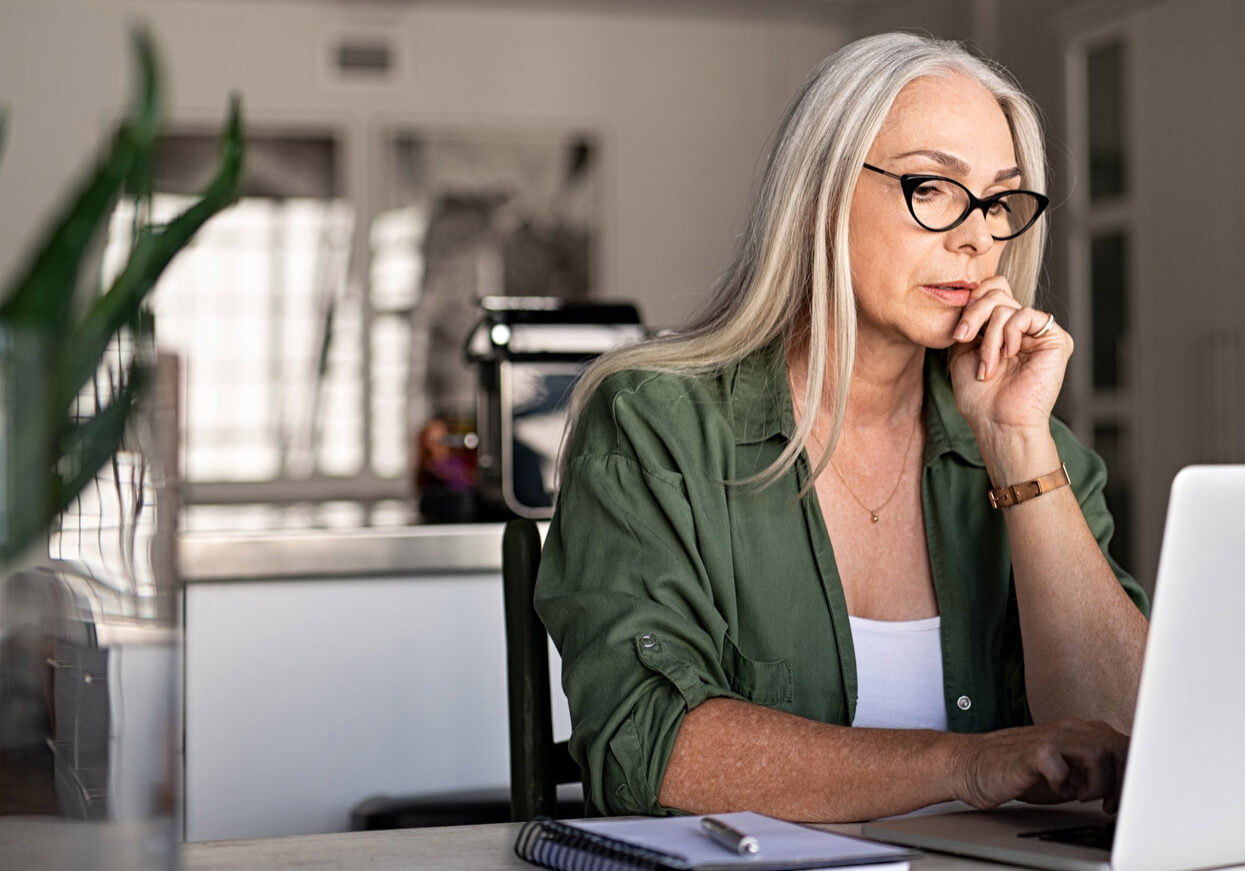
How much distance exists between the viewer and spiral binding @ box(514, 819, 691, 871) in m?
0.77

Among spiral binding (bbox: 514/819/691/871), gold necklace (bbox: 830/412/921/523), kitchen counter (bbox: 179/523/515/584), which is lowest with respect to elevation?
spiral binding (bbox: 514/819/691/871)

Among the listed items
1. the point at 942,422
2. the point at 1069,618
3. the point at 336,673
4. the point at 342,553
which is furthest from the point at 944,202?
the point at 336,673

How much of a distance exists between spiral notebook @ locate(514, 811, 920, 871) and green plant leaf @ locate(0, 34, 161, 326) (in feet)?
1.43

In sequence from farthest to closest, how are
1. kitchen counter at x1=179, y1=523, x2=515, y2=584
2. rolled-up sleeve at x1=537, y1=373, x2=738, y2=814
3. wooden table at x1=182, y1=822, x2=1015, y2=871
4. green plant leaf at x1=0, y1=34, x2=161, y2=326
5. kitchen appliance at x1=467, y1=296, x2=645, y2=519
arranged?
kitchen appliance at x1=467, y1=296, x2=645, y2=519, kitchen counter at x1=179, y1=523, x2=515, y2=584, rolled-up sleeve at x1=537, y1=373, x2=738, y2=814, wooden table at x1=182, y1=822, x2=1015, y2=871, green plant leaf at x1=0, y1=34, x2=161, y2=326

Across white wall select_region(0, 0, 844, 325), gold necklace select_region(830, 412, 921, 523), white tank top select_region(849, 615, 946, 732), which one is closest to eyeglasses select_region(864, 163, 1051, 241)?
gold necklace select_region(830, 412, 921, 523)

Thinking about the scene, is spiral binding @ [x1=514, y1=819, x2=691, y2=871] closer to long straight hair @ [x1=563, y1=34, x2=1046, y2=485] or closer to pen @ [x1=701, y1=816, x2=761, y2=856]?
pen @ [x1=701, y1=816, x2=761, y2=856]

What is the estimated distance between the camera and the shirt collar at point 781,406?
1.38 meters

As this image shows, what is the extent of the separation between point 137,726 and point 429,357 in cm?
567

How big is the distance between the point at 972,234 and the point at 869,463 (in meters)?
0.26

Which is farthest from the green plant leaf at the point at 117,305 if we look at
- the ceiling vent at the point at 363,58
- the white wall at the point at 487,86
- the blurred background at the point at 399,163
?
the ceiling vent at the point at 363,58

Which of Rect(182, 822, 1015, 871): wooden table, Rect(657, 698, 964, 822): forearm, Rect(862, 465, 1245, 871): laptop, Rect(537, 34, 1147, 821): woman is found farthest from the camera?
Rect(537, 34, 1147, 821): woman

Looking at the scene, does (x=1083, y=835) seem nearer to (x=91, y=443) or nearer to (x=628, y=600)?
(x=628, y=600)

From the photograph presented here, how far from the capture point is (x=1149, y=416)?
4.51m

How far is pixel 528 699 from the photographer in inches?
51.6
